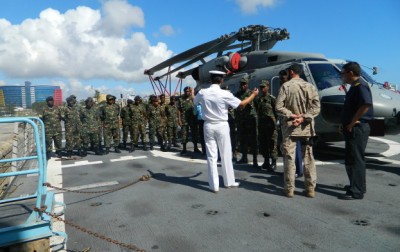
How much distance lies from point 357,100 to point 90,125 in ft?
22.5

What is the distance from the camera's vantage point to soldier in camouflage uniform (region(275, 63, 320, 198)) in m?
4.03

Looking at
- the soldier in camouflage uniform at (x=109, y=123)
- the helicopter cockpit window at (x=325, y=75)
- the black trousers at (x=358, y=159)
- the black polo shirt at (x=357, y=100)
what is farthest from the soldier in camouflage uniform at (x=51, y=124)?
the black trousers at (x=358, y=159)

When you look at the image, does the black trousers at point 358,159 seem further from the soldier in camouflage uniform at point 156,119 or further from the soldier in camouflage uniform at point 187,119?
the soldier in camouflage uniform at point 156,119

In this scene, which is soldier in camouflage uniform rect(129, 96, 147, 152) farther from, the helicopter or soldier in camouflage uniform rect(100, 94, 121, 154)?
the helicopter

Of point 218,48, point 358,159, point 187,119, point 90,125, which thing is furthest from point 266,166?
point 218,48

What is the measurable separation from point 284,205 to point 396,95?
3.86 metres

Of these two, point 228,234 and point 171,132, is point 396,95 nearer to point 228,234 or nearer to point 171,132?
point 228,234

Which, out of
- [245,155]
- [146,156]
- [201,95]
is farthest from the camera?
[146,156]

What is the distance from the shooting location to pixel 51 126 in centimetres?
802

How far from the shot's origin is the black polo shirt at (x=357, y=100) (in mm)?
3753

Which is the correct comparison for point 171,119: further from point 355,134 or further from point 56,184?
point 355,134

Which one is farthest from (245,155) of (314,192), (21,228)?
(21,228)

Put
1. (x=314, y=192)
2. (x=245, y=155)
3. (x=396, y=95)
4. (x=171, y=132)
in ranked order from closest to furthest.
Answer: (x=314, y=192)
(x=396, y=95)
(x=245, y=155)
(x=171, y=132)

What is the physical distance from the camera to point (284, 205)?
12.5 ft
